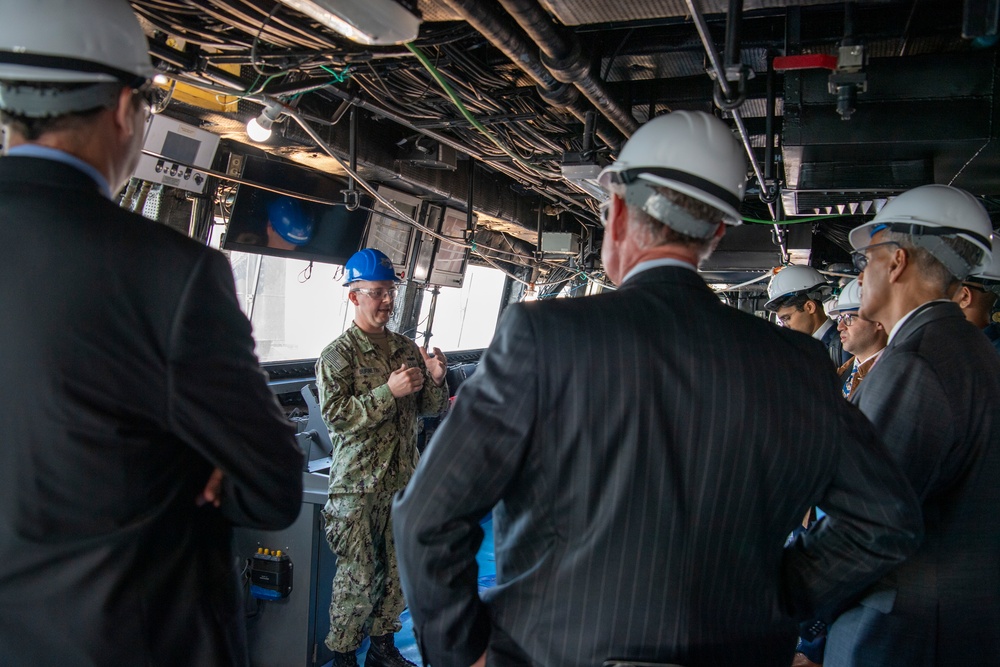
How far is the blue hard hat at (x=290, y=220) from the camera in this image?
444 cm

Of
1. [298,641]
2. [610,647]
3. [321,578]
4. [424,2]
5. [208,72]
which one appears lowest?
[298,641]

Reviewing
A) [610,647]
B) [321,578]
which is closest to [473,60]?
[610,647]

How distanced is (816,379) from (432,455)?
2.55 ft

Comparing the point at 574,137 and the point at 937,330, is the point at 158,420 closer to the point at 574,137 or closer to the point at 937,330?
the point at 937,330

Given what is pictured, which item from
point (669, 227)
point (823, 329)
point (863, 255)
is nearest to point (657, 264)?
point (669, 227)

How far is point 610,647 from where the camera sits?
1269 mm

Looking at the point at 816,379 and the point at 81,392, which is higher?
the point at 816,379

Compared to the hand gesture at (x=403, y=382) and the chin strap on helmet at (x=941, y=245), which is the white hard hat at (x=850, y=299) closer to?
the chin strap on helmet at (x=941, y=245)

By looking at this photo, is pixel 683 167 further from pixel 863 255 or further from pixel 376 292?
pixel 376 292

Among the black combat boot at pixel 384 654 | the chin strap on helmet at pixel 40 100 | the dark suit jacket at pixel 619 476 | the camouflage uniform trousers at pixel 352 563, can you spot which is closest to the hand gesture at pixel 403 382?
the camouflage uniform trousers at pixel 352 563

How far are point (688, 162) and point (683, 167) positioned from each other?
0.05 ft

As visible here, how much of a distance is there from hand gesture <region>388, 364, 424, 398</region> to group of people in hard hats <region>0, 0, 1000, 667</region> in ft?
6.51

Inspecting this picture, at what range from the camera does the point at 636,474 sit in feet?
4.11

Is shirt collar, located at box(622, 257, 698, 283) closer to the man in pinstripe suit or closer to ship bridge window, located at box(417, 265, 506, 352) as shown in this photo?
the man in pinstripe suit
